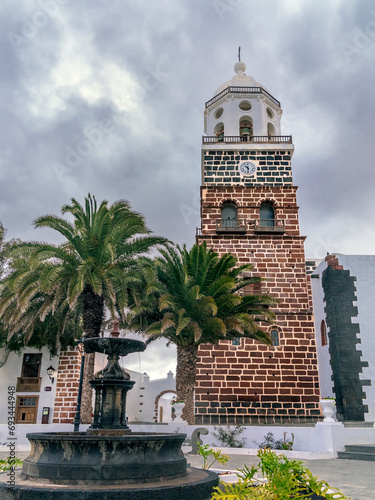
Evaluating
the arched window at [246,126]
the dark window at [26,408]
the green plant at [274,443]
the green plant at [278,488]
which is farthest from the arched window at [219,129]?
the green plant at [278,488]

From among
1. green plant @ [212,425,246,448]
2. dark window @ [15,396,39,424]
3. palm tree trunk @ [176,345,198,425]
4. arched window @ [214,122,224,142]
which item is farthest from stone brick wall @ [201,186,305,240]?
dark window @ [15,396,39,424]

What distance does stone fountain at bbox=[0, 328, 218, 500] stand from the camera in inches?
197

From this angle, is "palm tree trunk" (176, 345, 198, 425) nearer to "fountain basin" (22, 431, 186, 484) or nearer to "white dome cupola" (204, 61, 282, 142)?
"fountain basin" (22, 431, 186, 484)

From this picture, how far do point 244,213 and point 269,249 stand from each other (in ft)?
6.80

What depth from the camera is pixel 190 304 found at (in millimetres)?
14727

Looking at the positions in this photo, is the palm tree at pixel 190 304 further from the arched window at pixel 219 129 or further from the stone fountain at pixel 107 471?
the arched window at pixel 219 129

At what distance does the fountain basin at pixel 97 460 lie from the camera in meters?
5.59

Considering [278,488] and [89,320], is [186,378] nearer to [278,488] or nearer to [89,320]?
[89,320]

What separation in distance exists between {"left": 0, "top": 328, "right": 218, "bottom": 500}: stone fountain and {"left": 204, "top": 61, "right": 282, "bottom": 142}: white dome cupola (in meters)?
17.9

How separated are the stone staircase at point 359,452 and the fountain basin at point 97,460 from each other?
7701 mm

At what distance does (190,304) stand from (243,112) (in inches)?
473

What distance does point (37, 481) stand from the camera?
Result: 18.4 ft

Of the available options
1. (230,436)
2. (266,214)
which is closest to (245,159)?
(266,214)

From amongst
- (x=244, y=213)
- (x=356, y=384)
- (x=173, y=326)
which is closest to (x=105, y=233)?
(x=173, y=326)
